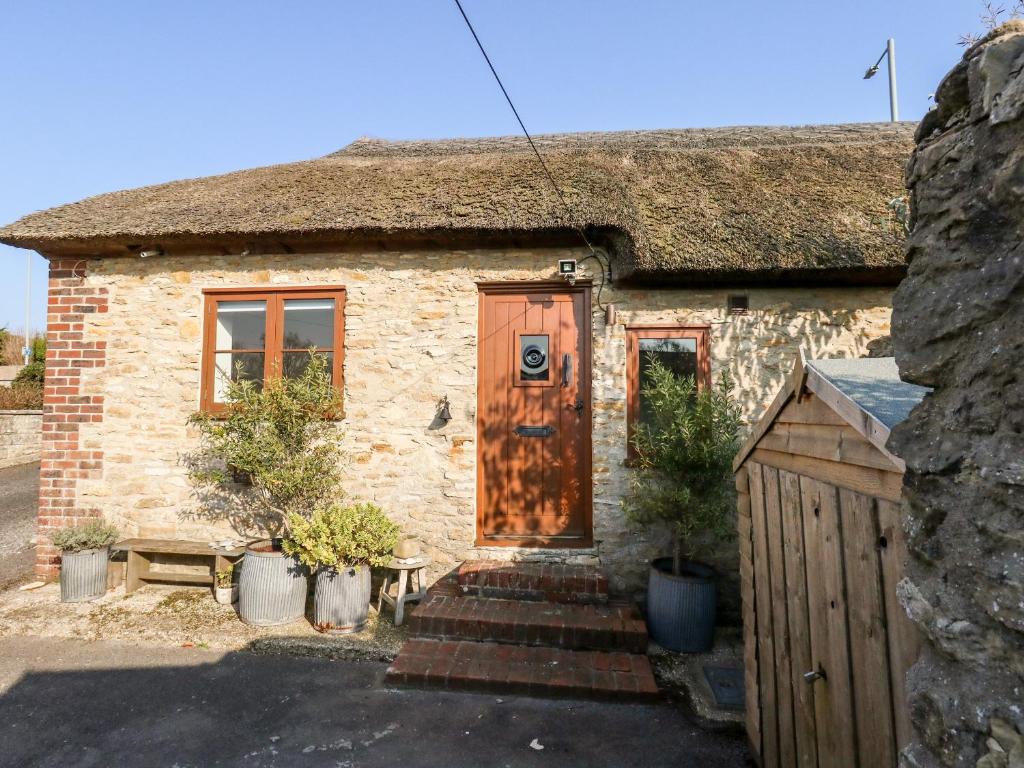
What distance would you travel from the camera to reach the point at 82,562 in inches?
178

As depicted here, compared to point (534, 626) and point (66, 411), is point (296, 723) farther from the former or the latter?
point (66, 411)

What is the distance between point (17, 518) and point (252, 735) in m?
7.25

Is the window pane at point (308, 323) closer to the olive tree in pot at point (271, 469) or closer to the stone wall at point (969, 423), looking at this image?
the olive tree in pot at point (271, 469)

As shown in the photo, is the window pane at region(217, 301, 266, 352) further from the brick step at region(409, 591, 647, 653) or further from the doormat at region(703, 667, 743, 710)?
the doormat at region(703, 667, 743, 710)

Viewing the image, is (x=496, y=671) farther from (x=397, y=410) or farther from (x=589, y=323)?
(x=589, y=323)

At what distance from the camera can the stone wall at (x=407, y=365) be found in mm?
4605

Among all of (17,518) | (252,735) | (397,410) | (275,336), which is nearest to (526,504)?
(397,410)

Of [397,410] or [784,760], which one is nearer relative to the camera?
[784,760]

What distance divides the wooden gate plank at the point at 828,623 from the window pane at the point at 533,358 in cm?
296

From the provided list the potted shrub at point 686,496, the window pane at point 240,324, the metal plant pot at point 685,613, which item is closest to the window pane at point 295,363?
the window pane at point 240,324

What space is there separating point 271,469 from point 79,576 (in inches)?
81.2

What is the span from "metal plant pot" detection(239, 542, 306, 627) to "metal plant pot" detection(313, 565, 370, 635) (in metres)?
0.25

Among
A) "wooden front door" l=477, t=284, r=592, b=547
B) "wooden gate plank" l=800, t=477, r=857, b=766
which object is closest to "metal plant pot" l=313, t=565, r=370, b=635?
"wooden front door" l=477, t=284, r=592, b=547

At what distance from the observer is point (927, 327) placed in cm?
116
